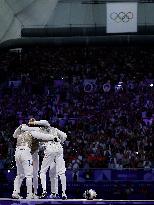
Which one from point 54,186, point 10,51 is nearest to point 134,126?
point 10,51

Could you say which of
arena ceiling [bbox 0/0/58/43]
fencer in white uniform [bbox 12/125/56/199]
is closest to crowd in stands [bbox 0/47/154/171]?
arena ceiling [bbox 0/0/58/43]

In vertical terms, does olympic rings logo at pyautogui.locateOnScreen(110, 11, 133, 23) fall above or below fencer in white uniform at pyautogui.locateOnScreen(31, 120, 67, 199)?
above

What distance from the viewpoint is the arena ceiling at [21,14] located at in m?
28.3

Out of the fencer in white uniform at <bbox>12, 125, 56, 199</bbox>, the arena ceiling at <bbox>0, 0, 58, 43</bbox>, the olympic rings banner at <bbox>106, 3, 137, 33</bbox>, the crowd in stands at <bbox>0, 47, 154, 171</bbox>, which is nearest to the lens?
the fencer in white uniform at <bbox>12, 125, 56, 199</bbox>

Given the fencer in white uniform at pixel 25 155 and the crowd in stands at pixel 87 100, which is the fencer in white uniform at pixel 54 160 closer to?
the fencer in white uniform at pixel 25 155

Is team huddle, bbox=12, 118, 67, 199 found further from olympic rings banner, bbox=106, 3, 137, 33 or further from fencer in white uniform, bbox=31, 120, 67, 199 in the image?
olympic rings banner, bbox=106, 3, 137, 33

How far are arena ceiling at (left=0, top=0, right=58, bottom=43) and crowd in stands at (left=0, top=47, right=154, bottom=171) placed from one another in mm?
4560

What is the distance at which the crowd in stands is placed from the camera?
1037 inches

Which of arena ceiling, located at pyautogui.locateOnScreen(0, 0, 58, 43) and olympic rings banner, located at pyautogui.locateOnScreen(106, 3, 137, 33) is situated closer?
olympic rings banner, located at pyautogui.locateOnScreen(106, 3, 137, 33)

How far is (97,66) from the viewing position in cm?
3594

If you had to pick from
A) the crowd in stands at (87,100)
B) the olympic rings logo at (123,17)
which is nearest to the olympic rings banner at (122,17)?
the olympic rings logo at (123,17)

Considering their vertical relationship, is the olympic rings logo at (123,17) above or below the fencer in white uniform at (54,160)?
above

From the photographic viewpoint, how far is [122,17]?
2716cm

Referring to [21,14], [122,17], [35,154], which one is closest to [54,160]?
[35,154]
